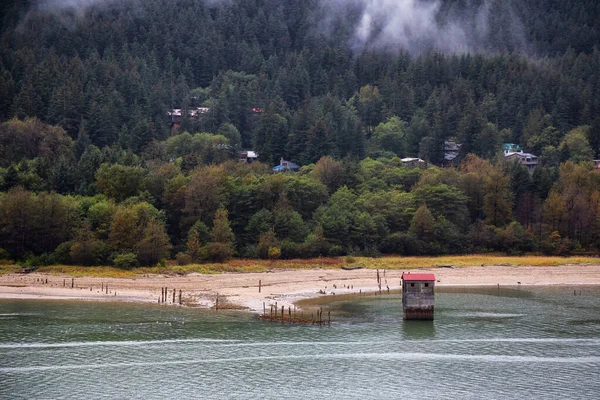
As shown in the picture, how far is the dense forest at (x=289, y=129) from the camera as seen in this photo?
89125mm

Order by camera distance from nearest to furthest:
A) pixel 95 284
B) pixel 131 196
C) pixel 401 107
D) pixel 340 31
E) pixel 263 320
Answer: pixel 263 320 < pixel 95 284 < pixel 131 196 < pixel 401 107 < pixel 340 31

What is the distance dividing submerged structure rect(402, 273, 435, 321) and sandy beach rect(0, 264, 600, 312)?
10.7 meters

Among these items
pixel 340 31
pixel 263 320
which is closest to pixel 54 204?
pixel 263 320

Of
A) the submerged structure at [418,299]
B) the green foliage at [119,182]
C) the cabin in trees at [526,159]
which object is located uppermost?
the cabin in trees at [526,159]

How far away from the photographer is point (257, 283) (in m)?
77.2

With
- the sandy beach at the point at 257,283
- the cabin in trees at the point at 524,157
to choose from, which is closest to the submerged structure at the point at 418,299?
the sandy beach at the point at 257,283

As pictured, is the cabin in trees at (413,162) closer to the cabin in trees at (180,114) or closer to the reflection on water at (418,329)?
the cabin in trees at (180,114)

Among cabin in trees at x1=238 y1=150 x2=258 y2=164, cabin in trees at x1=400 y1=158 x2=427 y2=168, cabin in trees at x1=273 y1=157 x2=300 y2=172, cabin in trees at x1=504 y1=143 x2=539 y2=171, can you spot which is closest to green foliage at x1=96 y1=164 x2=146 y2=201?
cabin in trees at x1=273 y1=157 x2=300 y2=172

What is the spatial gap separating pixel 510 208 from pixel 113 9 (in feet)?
328

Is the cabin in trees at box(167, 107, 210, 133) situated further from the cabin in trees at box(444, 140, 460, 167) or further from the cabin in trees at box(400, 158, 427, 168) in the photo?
the cabin in trees at box(444, 140, 460, 167)

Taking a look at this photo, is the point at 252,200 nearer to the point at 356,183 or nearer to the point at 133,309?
the point at 356,183

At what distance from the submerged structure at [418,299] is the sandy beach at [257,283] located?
10684 mm

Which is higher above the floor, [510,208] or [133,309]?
[510,208]

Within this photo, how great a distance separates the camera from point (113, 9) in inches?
6668
